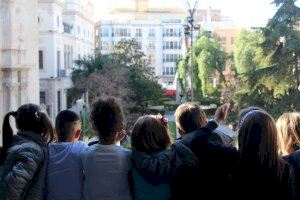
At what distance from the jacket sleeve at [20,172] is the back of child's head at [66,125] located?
1.39ft

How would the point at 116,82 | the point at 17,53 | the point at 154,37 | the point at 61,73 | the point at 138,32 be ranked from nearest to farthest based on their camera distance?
1. the point at 17,53
2. the point at 116,82
3. the point at 61,73
4. the point at 138,32
5. the point at 154,37

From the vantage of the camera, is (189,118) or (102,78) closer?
(189,118)

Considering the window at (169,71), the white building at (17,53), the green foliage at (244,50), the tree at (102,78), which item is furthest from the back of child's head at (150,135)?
the window at (169,71)

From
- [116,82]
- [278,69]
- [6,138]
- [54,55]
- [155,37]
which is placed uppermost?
[155,37]

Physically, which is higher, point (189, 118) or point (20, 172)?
point (189, 118)

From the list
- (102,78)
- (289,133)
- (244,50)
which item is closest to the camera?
(289,133)

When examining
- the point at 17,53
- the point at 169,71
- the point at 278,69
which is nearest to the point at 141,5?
the point at 169,71

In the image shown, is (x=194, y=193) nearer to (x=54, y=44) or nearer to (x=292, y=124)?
(x=292, y=124)

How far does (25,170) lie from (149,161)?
3.33 feet

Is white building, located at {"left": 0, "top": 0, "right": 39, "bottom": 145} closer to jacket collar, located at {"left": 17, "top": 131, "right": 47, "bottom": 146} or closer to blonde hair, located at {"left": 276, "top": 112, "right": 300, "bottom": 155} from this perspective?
jacket collar, located at {"left": 17, "top": 131, "right": 47, "bottom": 146}

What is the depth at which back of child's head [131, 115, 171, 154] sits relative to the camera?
4.67 m

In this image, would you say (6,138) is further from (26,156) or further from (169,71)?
(169,71)

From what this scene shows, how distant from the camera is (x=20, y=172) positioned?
4.59 meters

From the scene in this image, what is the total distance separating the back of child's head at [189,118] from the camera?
5.04 metres
